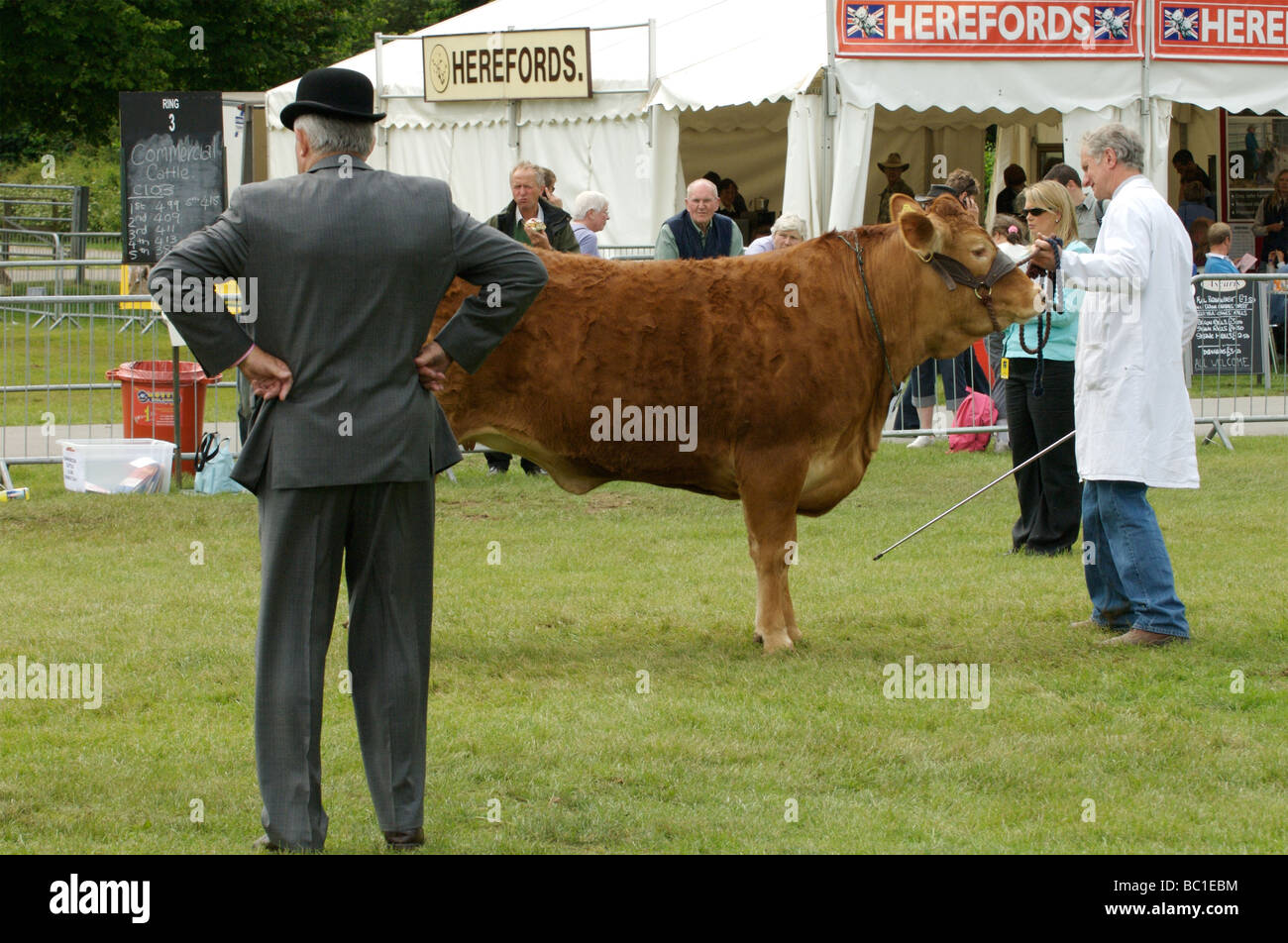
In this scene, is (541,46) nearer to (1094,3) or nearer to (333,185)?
(1094,3)

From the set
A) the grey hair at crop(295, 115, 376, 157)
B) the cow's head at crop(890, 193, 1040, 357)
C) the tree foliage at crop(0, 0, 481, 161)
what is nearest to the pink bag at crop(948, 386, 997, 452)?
the cow's head at crop(890, 193, 1040, 357)

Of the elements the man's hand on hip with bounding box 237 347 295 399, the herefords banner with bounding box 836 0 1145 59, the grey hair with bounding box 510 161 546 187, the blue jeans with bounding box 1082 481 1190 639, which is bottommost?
the blue jeans with bounding box 1082 481 1190 639

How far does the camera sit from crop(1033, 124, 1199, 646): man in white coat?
7234 millimetres

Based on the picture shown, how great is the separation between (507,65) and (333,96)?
14.6 meters

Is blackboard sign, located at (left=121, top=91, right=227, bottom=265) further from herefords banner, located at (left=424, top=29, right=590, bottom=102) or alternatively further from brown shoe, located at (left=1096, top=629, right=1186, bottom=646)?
brown shoe, located at (left=1096, top=629, right=1186, bottom=646)

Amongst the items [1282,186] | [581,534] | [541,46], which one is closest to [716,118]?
[541,46]

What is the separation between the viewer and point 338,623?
7816mm

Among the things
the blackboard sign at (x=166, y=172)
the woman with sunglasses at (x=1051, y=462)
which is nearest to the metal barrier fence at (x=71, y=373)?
the blackboard sign at (x=166, y=172)

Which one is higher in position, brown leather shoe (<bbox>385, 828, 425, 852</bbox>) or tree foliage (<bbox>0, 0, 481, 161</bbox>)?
tree foliage (<bbox>0, 0, 481, 161</bbox>)

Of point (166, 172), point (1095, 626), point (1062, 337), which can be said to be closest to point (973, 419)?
point (1062, 337)

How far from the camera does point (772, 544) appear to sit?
7215 mm

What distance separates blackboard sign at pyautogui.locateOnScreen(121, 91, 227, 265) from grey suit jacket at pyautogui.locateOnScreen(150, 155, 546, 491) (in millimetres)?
9244

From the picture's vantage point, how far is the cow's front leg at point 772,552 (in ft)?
23.5

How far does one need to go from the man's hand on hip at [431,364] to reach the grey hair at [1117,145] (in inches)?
157
